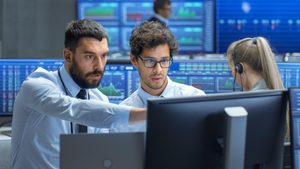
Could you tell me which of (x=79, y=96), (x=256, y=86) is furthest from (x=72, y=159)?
(x=256, y=86)

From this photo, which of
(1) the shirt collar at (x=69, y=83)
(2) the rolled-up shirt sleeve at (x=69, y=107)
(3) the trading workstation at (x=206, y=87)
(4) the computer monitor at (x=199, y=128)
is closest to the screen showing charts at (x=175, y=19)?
(3) the trading workstation at (x=206, y=87)

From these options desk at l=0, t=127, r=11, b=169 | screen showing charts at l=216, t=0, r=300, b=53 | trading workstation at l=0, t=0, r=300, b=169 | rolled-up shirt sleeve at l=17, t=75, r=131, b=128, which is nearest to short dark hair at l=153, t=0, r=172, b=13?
trading workstation at l=0, t=0, r=300, b=169

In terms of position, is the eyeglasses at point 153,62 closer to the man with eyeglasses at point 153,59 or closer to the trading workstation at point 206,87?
the man with eyeglasses at point 153,59

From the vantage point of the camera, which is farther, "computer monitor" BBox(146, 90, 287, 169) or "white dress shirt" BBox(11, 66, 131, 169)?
"white dress shirt" BBox(11, 66, 131, 169)

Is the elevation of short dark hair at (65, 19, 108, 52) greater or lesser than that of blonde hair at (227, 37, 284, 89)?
greater

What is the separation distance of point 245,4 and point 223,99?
5.75 metres

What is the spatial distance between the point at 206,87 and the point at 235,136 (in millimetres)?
1631

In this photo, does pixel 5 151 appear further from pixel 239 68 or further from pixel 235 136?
pixel 235 136

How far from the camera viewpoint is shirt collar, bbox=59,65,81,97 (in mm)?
2324

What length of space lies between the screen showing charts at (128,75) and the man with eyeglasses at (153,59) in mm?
680

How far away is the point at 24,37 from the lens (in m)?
7.00

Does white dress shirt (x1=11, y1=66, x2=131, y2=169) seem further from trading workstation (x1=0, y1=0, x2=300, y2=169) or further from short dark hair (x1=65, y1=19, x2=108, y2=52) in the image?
trading workstation (x1=0, y1=0, x2=300, y2=169)

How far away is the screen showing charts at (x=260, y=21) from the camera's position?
7230 millimetres

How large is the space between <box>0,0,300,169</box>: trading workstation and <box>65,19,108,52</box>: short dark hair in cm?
64
